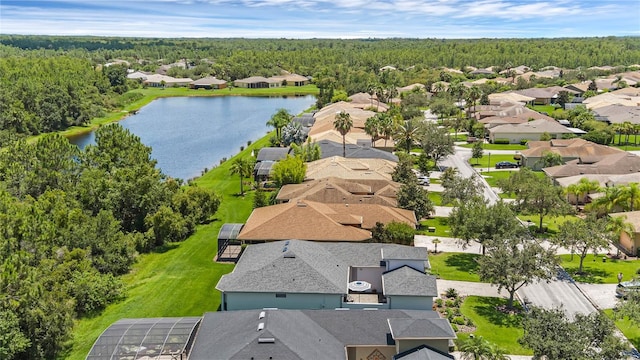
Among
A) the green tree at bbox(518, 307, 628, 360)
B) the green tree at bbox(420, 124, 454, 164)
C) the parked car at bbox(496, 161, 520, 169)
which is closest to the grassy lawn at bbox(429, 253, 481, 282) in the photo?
the green tree at bbox(518, 307, 628, 360)

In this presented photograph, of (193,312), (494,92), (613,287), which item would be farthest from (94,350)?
(494,92)

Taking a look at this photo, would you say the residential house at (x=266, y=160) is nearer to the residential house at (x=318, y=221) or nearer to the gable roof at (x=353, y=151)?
the gable roof at (x=353, y=151)

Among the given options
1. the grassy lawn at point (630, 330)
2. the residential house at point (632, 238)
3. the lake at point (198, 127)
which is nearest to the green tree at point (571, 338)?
the grassy lawn at point (630, 330)

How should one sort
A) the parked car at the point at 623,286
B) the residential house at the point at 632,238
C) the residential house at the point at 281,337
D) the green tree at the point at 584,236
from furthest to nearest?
the residential house at the point at 632,238
the green tree at the point at 584,236
the parked car at the point at 623,286
the residential house at the point at 281,337

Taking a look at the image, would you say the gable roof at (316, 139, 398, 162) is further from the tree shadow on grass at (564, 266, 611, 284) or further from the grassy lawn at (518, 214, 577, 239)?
the tree shadow on grass at (564, 266, 611, 284)

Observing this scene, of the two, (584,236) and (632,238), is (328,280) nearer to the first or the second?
(584,236)

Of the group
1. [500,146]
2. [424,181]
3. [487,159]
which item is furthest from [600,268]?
[500,146]

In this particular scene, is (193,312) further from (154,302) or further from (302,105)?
(302,105)
